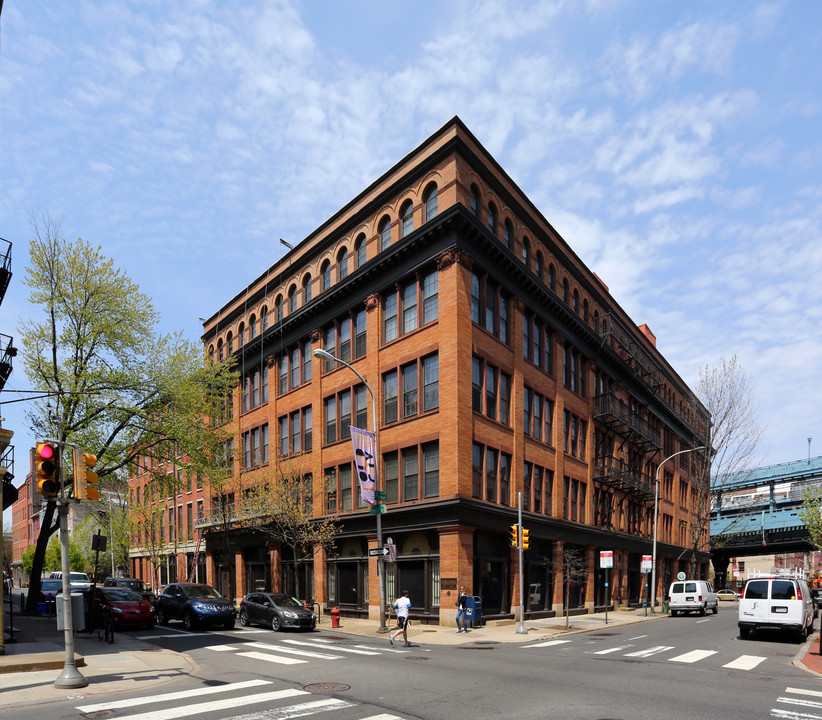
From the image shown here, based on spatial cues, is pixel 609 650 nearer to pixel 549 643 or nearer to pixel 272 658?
pixel 549 643

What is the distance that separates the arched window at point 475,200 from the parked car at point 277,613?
18.6 meters

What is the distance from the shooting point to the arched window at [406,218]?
32938mm

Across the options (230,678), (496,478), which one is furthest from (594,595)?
(230,678)

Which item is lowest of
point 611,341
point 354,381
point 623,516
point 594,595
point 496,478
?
point 594,595

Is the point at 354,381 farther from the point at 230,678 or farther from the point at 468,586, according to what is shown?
the point at 230,678

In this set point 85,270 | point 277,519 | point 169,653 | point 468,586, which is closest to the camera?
point 169,653

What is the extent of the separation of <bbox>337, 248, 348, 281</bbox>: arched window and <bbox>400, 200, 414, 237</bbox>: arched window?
5.34m

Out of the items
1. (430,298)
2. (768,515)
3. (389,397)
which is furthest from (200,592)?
(768,515)

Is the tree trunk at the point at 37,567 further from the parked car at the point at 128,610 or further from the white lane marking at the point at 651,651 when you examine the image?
the white lane marking at the point at 651,651

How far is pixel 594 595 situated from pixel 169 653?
30.4 m

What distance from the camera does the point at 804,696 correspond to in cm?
1197

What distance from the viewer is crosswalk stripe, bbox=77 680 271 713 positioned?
11017 millimetres

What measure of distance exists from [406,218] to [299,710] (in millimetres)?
25930

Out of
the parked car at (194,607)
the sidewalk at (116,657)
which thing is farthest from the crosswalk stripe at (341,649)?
the parked car at (194,607)
